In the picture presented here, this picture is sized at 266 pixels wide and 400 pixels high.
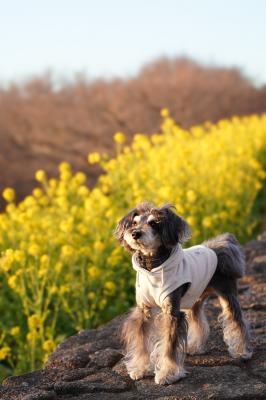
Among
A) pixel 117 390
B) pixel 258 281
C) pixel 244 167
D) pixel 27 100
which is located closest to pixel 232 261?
pixel 117 390

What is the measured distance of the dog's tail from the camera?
4.20 metres

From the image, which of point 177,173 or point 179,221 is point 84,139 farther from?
point 179,221

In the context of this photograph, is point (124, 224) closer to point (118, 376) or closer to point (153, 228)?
point (153, 228)

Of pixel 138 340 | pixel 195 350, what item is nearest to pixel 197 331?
pixel 195 350

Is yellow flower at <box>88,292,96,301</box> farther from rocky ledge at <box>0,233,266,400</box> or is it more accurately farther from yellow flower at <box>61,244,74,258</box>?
rocky ledge at <box>0,233,266,400</box>

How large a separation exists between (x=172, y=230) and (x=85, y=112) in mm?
16594

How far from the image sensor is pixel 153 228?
3.70 metres

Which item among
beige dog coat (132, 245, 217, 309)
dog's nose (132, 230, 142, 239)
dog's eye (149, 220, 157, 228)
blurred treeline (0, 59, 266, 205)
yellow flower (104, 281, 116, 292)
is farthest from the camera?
blurred treeline (0, 59, 266, 205)

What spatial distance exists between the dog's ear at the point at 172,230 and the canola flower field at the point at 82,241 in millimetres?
1803

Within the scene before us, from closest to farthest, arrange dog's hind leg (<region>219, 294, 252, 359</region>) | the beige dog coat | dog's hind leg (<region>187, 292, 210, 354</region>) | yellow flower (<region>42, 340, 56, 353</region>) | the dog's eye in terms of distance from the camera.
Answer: the dog's eye → the beige dog coat → dog's hind leg (<region>219, 294, 252, 359</region>) → dog's hind leg (<region>187, 292, 210, 354</region>) → yellow flower (<region>42, 340, 56, 353</region>)

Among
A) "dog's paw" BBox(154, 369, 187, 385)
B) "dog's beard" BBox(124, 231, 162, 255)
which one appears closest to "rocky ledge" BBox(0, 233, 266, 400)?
"dog's paw" BBox(154, 369, 187, 385)

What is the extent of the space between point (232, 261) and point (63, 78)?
55.5 feet

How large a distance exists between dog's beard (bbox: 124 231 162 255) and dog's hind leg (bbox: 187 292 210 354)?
76cm

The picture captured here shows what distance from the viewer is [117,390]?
12.6 feet
